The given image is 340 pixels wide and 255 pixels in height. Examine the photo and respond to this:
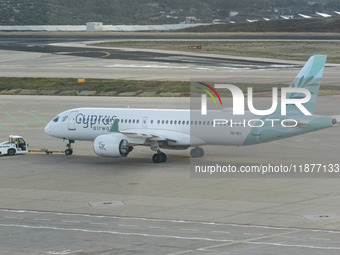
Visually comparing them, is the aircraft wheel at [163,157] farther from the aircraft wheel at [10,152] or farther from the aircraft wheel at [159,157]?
the aircraft wheel at [10,152]

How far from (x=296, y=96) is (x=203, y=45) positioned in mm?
140461

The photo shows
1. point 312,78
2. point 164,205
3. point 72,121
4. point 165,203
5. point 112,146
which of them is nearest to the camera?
point 164,205

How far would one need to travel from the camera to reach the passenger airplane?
5844 centimetres

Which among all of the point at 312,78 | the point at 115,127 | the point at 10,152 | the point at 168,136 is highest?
the point at 312,78

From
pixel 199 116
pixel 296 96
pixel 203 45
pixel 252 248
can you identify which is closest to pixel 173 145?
pixel 199 116

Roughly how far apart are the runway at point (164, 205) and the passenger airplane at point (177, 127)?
180 cm

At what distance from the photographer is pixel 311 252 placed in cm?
3622

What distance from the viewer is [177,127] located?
64.2 metres

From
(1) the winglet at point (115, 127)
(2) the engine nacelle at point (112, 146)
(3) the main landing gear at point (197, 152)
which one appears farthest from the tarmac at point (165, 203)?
(1) the winglet at point (115, 127)

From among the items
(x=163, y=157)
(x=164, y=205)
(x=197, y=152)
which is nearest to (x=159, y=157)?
(x=163, y=157)

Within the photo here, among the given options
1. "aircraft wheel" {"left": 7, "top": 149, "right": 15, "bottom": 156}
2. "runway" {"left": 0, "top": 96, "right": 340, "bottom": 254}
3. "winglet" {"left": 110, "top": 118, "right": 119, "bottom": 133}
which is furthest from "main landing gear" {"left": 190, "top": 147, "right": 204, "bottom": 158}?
"aircraft wheel" {"left": 7, "top": 149, "right": 15, "bottom": 156}

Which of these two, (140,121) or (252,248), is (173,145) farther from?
(252,248)

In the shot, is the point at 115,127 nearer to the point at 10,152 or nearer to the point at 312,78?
the point at 10,152

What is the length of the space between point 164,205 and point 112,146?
46.0ft
